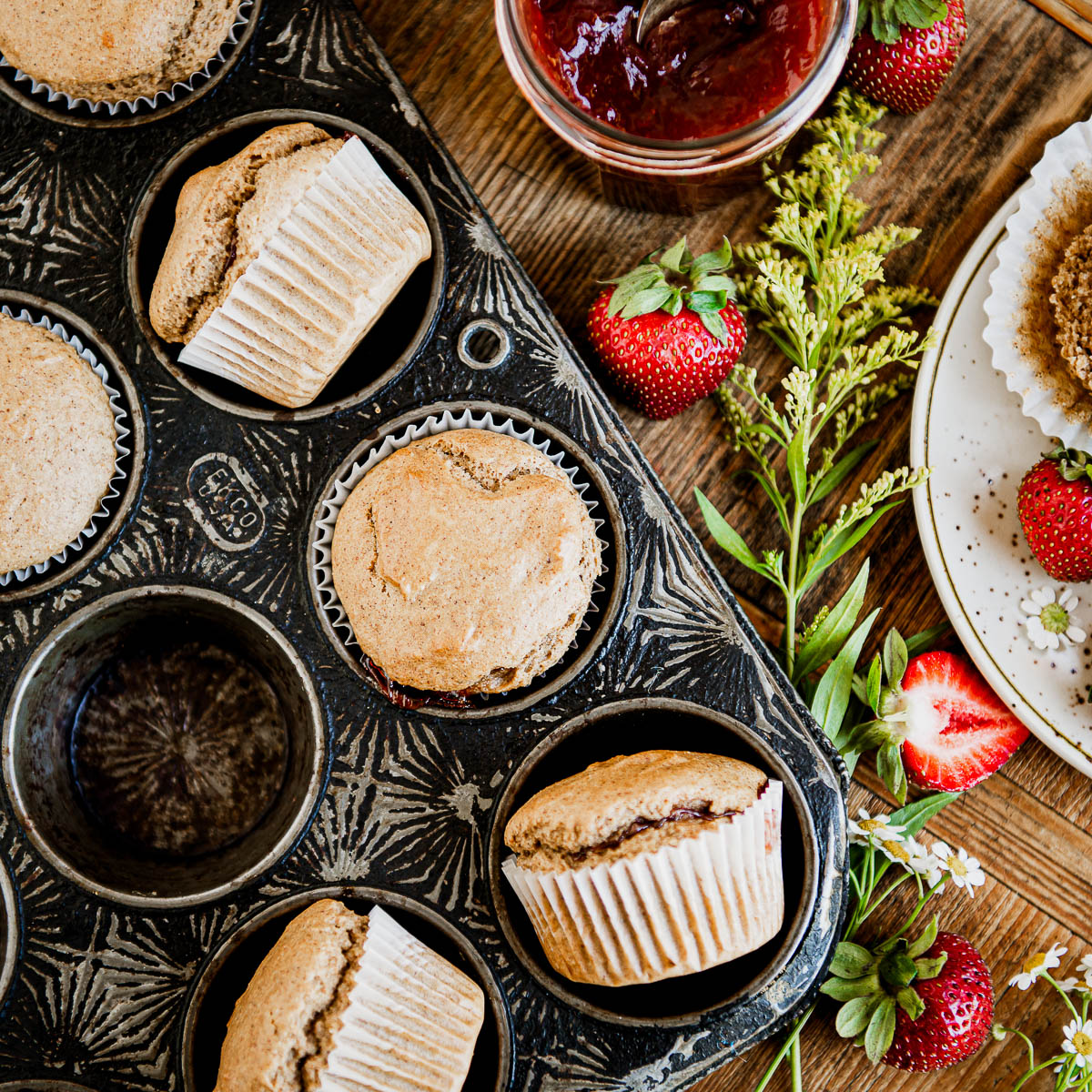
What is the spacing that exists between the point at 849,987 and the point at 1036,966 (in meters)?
0.39

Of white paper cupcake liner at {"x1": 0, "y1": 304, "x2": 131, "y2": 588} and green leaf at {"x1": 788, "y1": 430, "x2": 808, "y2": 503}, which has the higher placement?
green leaf at {"x1": 788, "y1": 430, "x2": 808, "y2": 503}

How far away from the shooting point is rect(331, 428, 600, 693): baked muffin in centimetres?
172

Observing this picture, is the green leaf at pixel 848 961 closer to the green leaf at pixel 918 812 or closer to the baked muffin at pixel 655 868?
the green leaf at pixel 918 812

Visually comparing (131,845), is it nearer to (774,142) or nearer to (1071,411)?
(774,142)

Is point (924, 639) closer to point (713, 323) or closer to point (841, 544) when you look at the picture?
point (841, 544)

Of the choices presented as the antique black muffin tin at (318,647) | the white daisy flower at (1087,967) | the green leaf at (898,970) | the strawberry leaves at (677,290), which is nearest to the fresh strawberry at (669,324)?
the strawberry leaves at (677,290)

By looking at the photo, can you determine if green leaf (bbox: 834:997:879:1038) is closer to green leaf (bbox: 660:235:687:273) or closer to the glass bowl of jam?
green leaf (bbox: 660:235:687:273)

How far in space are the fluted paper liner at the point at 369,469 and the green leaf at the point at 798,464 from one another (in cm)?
45

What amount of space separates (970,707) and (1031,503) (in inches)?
18.0

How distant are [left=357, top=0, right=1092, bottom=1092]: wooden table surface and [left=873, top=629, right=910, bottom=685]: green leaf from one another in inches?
4.2

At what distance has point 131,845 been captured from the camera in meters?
2.06

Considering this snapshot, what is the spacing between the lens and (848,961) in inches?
79.6

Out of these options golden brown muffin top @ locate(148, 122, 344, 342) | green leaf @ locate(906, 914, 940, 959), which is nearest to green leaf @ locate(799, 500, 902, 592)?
green leaf @ locate(906, 914, 940, 959)

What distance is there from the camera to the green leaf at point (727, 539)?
205 centimetres
